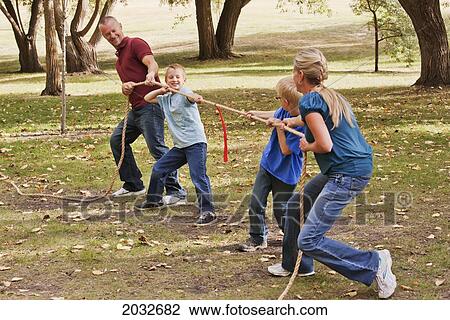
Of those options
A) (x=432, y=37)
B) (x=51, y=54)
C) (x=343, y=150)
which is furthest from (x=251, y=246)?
(x=51, y=54)

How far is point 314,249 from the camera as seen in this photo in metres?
5.55

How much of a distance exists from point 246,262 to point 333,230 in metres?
1.27

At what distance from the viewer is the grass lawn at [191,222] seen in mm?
5941

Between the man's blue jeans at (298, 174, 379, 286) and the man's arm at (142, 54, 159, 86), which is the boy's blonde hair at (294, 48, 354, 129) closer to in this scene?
the man's blue jeans at (298, 174, 379, 286)

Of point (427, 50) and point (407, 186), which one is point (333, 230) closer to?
point (407, 186)

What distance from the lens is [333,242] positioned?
5590 mm

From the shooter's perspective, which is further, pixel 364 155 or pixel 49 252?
pixel 49 252

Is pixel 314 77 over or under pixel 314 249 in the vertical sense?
over

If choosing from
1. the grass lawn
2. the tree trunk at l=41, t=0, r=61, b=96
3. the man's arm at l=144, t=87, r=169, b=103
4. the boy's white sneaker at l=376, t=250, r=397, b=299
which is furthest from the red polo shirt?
the tree trunk at l=41, t=0, r=61, b=96

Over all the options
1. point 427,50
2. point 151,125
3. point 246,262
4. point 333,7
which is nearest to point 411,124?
point 427,50

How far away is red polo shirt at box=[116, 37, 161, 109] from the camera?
27.8 ft

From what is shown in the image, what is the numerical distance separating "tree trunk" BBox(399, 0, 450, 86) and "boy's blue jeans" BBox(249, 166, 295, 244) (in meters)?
12.7

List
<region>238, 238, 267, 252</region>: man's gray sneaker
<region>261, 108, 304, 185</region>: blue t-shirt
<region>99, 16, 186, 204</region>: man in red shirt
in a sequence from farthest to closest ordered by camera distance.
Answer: <region>99, 16, 186, 204</region>: man in red shirt
<region>238, 238, 267, 252</region>: man's gray sneaker
<region>261, 108, 304, 185</region>: blue t-shirt
